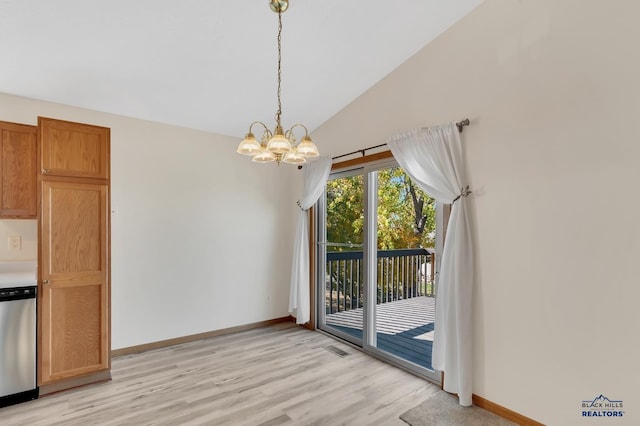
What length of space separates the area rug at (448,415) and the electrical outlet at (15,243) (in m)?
3.69

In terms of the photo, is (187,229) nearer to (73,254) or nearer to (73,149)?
(73,254)

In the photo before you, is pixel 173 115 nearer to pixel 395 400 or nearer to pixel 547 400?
pixel 395 400

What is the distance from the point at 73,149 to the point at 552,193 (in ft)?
12.4

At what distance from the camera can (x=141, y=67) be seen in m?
2.71

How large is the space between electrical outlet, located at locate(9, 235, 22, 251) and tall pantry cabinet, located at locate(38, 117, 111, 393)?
0.67 metres

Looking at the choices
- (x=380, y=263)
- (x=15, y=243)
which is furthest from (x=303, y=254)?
(x=15, y=243)

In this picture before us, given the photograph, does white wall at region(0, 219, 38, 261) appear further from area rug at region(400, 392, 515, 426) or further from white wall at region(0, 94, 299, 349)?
area rug at region(400, 392, 515, 426)

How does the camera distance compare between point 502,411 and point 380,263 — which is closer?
point 502,411

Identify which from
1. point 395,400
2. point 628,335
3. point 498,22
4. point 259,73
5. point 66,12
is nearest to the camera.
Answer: point 628,335

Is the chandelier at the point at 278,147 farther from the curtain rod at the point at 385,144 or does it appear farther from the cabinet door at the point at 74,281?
the cabinet door at the point at 74,281

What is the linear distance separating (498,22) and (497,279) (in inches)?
78.1

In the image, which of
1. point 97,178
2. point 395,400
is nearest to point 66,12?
point 97,178

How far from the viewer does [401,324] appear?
13.0 feet

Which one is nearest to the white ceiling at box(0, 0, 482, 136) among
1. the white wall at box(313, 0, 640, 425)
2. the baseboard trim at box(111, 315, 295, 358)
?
the white wall at box(313, 0, 640, 425)
